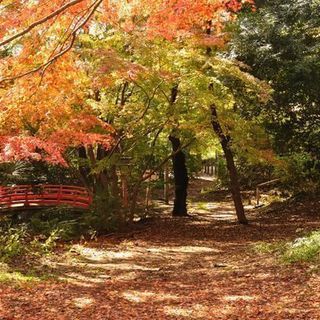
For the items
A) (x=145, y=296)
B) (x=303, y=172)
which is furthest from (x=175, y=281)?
(x=303, y=172)

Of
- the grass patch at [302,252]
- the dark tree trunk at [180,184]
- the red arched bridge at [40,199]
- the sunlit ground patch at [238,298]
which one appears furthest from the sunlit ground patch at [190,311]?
the dark tree trunk at [180,184]

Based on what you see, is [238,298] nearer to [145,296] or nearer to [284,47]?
[145,296]

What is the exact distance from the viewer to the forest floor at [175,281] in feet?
23.1

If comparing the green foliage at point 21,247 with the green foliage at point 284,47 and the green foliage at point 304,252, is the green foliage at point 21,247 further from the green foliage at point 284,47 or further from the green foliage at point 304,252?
the green foliage at point 284,47

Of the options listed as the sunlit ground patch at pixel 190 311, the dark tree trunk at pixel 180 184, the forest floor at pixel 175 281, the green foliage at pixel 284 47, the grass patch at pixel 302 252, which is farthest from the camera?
the dark tree trunk at pixel 180 184

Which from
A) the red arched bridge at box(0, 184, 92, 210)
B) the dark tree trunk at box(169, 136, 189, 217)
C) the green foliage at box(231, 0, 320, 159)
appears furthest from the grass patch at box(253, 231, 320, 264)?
the dark tree trunk at box(169, 136, 189, 217)

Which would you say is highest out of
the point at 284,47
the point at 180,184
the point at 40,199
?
the point at 284,47

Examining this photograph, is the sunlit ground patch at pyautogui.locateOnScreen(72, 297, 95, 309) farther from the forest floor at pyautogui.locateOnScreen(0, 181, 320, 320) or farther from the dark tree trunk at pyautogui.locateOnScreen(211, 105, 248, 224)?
the dark tree trunk at pyautogui.locateOnScreen(211, 105, 248, 224)

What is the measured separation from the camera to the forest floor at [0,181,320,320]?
7.03 meters

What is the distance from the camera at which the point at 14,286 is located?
8.65m

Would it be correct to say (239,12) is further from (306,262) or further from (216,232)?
(306,262)

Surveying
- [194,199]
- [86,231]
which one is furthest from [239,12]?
[194,199]

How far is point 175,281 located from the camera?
376 inches

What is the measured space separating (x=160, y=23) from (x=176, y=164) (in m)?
8.85
